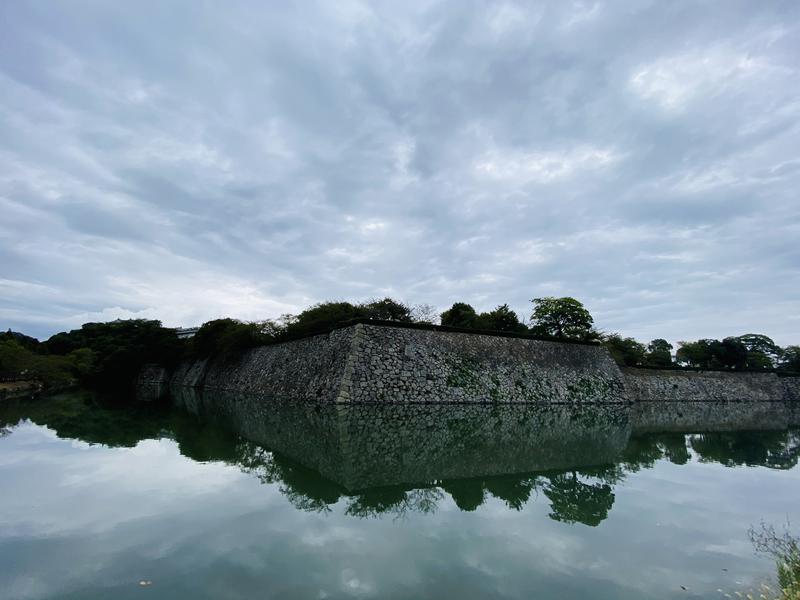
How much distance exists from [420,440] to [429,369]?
10.4 metres

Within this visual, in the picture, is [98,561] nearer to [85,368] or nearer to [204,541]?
[204,541]

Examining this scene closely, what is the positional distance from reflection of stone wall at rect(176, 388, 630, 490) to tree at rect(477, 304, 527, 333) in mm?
20875

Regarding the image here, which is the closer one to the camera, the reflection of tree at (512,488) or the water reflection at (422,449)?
the reflection of tree at (512,488)

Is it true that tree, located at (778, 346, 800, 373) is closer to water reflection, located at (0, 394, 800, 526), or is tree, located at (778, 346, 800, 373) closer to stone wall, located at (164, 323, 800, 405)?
stone wall, located at (164, 323, 800, 405)

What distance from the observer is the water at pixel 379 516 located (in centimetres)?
373

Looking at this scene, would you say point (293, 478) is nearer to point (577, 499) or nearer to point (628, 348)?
point (577, 499)

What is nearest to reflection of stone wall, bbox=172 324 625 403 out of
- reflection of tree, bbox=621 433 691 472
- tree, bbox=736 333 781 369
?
reflection of tree, bbox=621 433 691 472

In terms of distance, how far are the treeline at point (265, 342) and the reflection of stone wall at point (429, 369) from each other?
1.49m

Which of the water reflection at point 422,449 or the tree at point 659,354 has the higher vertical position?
the tree at point 659,354

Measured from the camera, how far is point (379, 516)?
17.8ft

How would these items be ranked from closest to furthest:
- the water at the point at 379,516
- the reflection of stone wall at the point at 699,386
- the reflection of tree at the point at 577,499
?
1. the water at the point at 379,516
2. the reflection of tree at the point at 577,499
3. the reflection of stone wall at the point at 699,386

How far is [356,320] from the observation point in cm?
2098

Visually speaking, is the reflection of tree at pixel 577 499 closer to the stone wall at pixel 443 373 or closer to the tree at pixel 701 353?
the stone wall at pixel 443 373

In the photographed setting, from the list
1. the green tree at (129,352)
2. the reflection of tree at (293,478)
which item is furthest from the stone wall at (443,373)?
the green tree at (129,352)
